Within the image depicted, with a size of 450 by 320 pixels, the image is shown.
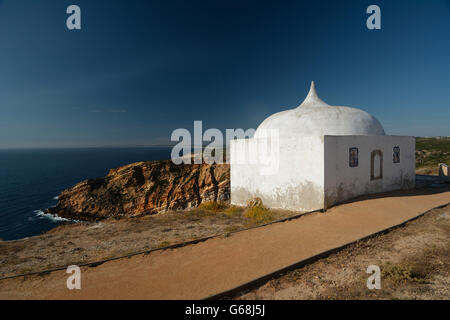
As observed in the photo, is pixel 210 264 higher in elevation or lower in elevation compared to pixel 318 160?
lower

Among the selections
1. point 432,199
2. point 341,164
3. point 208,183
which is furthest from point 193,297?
point 208,183

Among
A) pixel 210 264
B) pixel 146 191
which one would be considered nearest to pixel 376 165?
pixel 210 264

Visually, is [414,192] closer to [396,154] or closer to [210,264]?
[396,154]

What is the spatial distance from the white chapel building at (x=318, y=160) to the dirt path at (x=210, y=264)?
2021mm

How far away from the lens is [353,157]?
10086 mm

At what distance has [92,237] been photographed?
779 cm

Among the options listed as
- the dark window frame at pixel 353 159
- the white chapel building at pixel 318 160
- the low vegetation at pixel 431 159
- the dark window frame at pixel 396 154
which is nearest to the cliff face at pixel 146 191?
the white chapel building at pixel 318 160

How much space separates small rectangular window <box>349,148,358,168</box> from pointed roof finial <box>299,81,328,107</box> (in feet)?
12.1

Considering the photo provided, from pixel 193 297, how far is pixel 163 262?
1.72 m

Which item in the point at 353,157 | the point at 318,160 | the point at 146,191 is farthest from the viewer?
the point at 146,191

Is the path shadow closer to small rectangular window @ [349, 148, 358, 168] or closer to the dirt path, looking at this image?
small rectangular window @ [349, 148, 358, 168]

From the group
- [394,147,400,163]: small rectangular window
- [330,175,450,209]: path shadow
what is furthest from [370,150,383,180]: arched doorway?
[394,147,400,163]: small rectangular window

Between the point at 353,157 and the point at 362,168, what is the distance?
3.00 ft

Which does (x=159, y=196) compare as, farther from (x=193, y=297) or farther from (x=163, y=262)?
(x=193, y=297)
